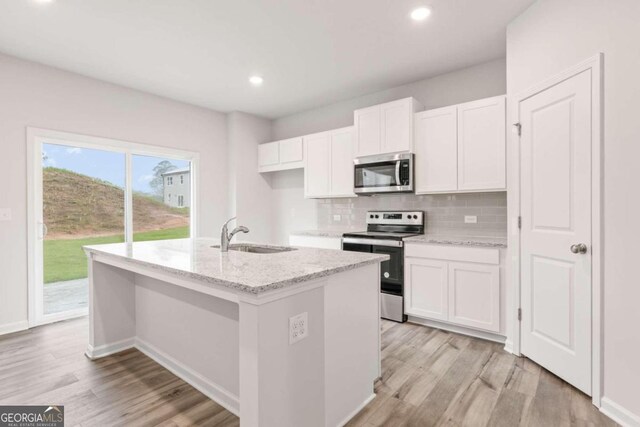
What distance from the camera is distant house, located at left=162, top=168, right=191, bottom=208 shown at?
450 cm

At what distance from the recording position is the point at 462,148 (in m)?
3.16

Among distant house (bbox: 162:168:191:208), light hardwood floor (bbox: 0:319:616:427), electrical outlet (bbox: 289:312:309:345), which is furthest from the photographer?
distant house (bbox: 162:168:191:208)

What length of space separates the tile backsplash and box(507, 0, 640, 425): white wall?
4.66ft

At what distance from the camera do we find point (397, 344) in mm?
2814

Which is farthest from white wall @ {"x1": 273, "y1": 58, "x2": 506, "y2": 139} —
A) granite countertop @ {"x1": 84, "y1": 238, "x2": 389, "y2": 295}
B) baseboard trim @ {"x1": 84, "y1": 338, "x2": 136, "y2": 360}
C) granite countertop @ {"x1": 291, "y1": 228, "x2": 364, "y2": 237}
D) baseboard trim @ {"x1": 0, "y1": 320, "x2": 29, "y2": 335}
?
baseboard trim @ {"x1": 0, "y1": 320, "x2": 29, "y2": 335}

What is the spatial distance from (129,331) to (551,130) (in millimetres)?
3594

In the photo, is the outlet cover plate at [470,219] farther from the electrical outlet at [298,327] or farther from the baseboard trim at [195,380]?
the baseboard trim at [195,380]

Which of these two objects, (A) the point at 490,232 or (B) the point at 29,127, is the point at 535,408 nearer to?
(A) the point at 490,232

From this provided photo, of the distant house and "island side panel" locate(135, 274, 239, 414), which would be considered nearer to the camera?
"island side panel" locate(135, 274, 239, 414)

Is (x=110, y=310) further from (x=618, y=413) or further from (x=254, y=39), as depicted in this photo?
(x=618, y=413)

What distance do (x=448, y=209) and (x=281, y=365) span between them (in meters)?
2.82

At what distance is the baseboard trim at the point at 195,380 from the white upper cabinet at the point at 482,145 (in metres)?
2.67

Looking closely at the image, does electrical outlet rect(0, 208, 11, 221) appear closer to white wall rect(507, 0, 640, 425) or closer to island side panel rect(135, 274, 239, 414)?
island side panel rect(135, 274, 239, 414)

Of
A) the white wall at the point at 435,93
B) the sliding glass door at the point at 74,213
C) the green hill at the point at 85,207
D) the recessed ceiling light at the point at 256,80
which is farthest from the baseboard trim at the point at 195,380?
the white wall at the point at 435,93
